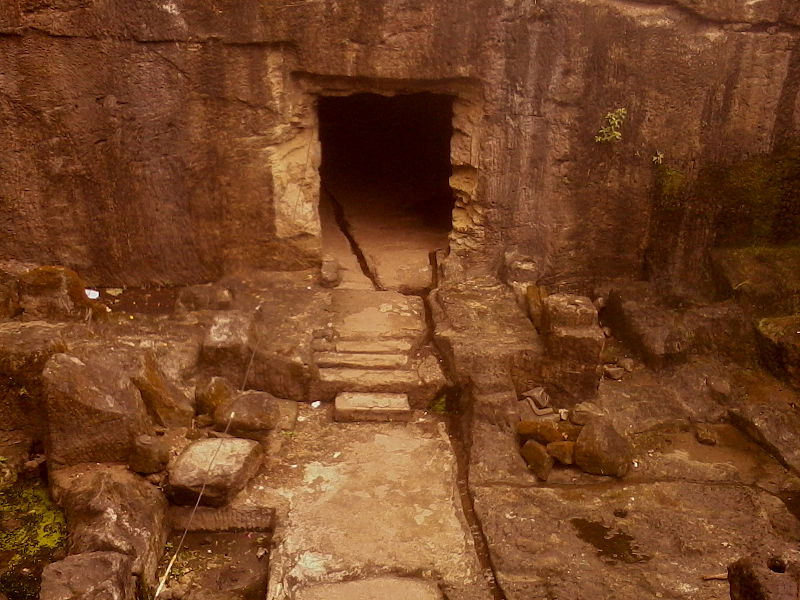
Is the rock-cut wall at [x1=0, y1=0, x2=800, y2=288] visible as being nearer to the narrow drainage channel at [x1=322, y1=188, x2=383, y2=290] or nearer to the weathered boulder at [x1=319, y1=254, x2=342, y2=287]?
the weathered boulder at [x1=319, y1=254, x2=342, y2=287]

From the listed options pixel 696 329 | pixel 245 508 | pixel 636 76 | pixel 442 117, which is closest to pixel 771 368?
pixel 696 329

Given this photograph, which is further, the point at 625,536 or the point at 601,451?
the point at 601,451

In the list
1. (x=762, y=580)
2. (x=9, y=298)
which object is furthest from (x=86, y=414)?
(x=762, y=580)

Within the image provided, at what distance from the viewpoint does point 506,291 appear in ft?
22.8

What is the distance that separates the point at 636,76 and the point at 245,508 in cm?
462

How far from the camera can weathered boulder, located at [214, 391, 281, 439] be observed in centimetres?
550

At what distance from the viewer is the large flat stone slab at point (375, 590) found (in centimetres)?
434

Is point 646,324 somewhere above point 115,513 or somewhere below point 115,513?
above

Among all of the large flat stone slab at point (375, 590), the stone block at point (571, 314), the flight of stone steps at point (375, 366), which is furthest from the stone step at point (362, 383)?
the large flat stone slab at point (375, 590)

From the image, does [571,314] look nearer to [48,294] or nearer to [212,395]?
[212,395]

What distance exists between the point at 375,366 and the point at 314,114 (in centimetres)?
237

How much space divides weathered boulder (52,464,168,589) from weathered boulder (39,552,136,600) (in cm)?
12

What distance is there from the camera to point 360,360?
20.6 feet

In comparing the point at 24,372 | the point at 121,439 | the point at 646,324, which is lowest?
the point at 121,439
